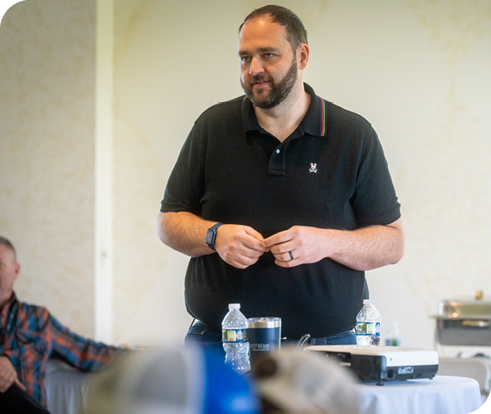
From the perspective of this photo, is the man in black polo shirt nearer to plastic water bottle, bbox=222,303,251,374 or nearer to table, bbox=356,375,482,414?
plastic water bottle, bbox=222,303,251,374

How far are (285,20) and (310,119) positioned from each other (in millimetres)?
247

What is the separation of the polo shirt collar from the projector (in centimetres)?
60

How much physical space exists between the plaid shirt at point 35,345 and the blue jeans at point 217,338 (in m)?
1.13

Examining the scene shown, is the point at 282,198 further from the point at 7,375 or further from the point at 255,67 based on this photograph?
the point at 7,375

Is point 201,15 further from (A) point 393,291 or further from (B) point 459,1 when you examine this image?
(A) point 393,291

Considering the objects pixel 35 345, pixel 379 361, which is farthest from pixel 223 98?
pixel 379 361

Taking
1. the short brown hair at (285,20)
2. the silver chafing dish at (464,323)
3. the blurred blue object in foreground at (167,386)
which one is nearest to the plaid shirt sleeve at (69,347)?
the silver chafing dish at (464,323)

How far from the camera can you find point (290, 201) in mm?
1340

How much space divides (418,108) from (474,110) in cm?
35

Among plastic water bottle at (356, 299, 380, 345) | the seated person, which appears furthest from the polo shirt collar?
the seated person

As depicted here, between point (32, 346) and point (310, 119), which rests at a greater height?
point (310, 119)

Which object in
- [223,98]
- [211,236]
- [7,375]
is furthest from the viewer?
[223,98]

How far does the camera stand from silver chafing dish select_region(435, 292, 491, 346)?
7.38 ft

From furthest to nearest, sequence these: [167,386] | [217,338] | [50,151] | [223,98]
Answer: [50,151]
[223,98]
[217,338]
[167,386]
